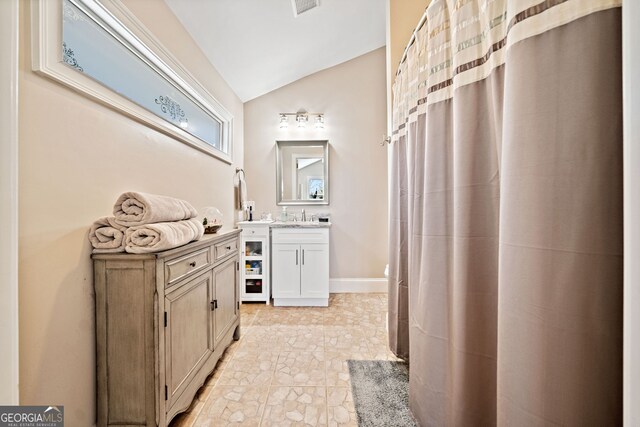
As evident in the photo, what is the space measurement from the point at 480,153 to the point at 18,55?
1619 mm

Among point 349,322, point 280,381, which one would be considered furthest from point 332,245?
point 280,381

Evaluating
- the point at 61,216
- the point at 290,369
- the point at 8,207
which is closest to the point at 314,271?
the point at 290,369

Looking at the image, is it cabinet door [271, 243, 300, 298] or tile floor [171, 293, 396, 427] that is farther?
cabinet door [271, 243, 300, 298]

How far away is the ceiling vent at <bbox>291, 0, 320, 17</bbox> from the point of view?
197 cm

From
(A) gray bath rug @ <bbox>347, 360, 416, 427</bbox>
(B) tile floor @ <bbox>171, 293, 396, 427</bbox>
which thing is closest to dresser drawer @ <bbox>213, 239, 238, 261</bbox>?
A: (B) tile floor @ <bbox>171, 293, 396, 427</bbox>

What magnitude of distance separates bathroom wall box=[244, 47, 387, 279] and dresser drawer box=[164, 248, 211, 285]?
5.89 ft

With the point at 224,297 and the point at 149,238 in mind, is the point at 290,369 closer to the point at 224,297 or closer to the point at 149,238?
the point at 224,297

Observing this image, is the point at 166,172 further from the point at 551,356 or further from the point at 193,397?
the point at 551,356

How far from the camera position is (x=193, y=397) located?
1271 millimetres

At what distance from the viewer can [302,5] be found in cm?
202

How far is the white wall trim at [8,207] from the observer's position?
0.75m

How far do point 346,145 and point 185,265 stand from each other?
2.46 metres

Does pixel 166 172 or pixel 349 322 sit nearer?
pixel 166 172

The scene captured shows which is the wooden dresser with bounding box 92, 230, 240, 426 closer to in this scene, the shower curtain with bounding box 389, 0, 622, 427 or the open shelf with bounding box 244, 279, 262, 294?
the shower curtain with bounding box 389, 0, 622, 427
